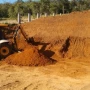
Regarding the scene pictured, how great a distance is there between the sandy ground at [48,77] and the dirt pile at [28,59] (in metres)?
0.44

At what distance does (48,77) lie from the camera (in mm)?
12250

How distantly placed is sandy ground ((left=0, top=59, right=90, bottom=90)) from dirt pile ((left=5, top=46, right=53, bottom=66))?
1.45ft

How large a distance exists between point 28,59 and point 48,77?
9.36 ft

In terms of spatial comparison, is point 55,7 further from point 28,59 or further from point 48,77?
point 48,77

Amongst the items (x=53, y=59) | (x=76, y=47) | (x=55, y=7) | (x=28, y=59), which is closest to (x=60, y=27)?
(x=76, y=47)

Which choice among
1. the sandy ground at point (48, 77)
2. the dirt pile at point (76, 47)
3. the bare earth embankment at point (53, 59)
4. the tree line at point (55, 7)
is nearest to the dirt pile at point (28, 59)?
the bare earth embankment at point (53, 59)

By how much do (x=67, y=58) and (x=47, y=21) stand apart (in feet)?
20.5

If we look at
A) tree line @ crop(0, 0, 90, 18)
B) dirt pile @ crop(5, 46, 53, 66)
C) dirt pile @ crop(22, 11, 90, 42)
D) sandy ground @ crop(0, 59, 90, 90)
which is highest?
tree line @ crop(0, 0, 90, 18)

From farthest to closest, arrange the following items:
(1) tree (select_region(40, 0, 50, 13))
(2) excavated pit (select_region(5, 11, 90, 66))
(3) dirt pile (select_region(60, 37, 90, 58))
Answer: (1) tree (select_region(40, 0, 50, 13)) → (3) dirt pile (select_region(60, 37, 90, 58)) → (2) excavated pit (select_region(5, 11, 90, 66))

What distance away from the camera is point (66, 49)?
17672 mm

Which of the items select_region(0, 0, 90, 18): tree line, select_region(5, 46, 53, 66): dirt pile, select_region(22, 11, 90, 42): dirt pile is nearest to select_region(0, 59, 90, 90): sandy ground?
select_region(5, 46, 53, 66): dirt pile

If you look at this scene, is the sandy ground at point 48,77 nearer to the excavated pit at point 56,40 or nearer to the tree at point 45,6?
the excavated pit at point 56,40

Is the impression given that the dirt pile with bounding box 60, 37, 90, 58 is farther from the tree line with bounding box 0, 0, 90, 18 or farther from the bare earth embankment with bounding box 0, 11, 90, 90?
the tree line with bounding box 0, 0, 90, 18

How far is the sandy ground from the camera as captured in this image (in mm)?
10914
